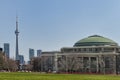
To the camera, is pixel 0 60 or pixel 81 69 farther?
pixel 81 69

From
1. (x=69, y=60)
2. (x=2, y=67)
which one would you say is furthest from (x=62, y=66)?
(x=2, y=67)

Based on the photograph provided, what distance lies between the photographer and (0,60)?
17488 centimetres

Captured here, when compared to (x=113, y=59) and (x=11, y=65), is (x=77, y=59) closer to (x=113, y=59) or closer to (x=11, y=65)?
(x=113, y=59)

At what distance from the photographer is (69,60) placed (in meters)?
195

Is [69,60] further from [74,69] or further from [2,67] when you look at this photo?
[2,67]

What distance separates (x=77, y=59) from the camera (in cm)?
19662

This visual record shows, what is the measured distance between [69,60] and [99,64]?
1501 centimetres

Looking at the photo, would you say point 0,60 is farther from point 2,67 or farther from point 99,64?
point 99,64

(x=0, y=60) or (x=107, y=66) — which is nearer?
(x=0, y=60)

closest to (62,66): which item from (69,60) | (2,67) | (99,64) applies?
(69,60)

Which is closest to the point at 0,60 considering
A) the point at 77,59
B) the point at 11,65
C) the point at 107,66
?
the point at 11,65

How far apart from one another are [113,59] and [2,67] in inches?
2097

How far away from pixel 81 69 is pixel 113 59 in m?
15.9

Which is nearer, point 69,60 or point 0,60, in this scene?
point 0,60
